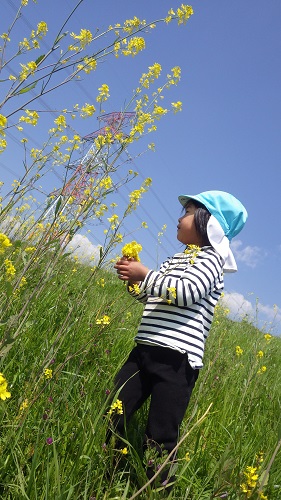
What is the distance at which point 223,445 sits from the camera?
2365 millimetres

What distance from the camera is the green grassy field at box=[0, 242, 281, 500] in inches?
55.8

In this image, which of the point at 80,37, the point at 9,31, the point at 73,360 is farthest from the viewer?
the point at 73,360

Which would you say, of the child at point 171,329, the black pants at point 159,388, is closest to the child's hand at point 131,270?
the child at point 171,329

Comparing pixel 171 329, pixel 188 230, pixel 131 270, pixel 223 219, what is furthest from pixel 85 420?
pixel 223 219

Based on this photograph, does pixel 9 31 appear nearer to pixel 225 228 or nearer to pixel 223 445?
pixel 225 228

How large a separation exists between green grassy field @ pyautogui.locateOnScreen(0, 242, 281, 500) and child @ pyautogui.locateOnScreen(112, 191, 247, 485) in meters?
0.11

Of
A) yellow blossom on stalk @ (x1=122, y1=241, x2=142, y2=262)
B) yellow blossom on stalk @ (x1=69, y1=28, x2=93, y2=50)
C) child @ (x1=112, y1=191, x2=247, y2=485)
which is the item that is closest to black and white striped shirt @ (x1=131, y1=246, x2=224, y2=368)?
child @ (x1=112, y1=191, x2=247, y2=485)

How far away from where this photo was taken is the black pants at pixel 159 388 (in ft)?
6.45

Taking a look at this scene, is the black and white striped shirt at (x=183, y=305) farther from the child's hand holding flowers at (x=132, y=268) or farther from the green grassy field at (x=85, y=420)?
the green grassy field at (x=85, y=420)

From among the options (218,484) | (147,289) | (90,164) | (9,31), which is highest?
(9,31)

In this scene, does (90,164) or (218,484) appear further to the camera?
(90,164)

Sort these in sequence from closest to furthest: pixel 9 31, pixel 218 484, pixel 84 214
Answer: pixel 218 484, pixel 84 214, pixel 9 31

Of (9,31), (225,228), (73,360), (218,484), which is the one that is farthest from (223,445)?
(9,31)

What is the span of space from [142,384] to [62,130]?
1578 mm
